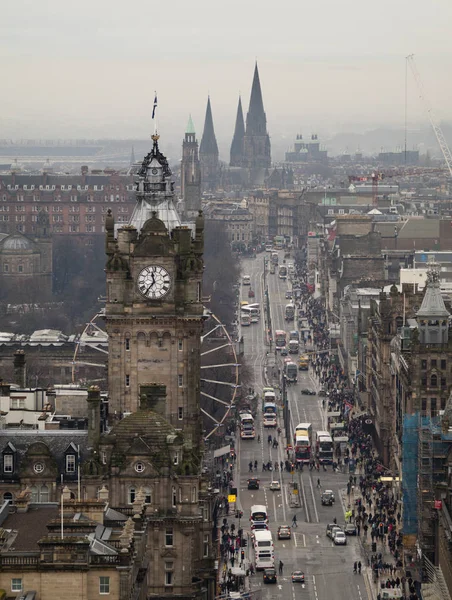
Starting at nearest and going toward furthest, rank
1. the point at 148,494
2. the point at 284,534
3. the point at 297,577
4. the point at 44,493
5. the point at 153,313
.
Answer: the point at 148,494, the point at 44,493, the point at 153,313, the point at 297,577, the point at 284,534

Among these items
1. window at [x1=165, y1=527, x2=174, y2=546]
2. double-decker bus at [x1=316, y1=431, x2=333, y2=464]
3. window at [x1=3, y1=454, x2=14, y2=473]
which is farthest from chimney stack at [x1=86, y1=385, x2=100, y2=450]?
double-decker bus at [x1=316, y1=431, x2=333, y2=464]

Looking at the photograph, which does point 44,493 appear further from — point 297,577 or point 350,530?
point 350,530

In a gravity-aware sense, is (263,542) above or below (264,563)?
above

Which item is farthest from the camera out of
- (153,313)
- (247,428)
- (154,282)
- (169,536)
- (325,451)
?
(247,428)

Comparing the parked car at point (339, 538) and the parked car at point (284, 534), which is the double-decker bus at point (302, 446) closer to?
the parked car at point (284, 534)

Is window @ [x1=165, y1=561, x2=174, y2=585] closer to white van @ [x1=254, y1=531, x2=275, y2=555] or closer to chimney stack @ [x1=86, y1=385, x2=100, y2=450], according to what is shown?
chimney stack @ [x1=86, y1=385, x2=100, y2=450]

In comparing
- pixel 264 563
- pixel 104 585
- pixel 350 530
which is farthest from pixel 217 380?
pixel 104 585

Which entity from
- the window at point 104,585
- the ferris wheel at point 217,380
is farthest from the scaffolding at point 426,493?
the window at point 104,585
